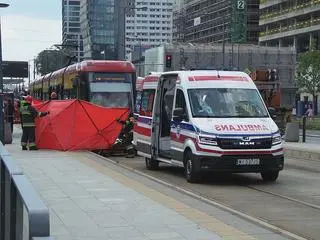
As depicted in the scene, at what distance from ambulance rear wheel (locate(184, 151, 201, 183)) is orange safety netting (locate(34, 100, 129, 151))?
727 cm

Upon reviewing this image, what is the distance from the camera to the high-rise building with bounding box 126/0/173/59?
109 meters

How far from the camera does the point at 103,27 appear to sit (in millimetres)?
79688

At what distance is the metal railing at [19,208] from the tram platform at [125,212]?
1413mm

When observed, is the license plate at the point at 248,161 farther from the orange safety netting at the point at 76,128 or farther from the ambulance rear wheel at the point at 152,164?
the orange safety netting at the point at 76,128

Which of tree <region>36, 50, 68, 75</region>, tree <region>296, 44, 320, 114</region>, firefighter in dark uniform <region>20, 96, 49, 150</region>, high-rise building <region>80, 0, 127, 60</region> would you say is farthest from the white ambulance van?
tree <region>36, 50, 68, 75</region>

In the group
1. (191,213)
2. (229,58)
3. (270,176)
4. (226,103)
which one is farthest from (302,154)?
(229,58)

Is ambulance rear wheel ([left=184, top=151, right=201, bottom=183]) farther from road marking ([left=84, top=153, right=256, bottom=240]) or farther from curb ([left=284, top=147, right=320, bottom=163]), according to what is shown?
curb ([left=284, top=147, right=320, bottom=163])

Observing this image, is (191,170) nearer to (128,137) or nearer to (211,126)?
(211,126)

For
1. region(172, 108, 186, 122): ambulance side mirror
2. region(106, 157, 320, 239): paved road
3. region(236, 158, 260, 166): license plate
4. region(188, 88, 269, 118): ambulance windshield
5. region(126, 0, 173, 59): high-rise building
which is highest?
region(126, 0, 173, 59): high-rise building

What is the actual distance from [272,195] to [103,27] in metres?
69.7

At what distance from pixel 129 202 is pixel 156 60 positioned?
81.9 meters

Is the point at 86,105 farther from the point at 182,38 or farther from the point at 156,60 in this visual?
the point at 182,38

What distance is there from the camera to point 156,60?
90750mm

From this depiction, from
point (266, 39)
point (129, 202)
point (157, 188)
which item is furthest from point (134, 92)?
point (266, 39)
